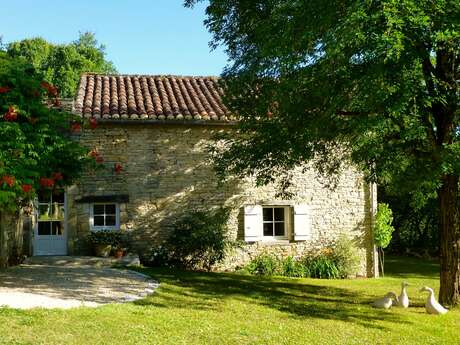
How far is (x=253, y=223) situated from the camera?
45.7ft

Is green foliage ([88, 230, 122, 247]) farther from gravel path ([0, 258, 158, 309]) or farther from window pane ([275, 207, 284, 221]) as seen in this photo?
window pane ([275, 207, 284, 221])

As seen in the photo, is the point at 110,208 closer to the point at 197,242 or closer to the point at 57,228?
the point at 57,228

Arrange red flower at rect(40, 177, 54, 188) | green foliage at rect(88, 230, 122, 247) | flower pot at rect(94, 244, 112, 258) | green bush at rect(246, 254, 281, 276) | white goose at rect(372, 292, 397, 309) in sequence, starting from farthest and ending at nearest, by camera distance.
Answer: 1. green bush at rect(246, 254, 281, 276)
2. green foliage at rect(88, 230, 122, 247)
3. flower pot at rect(94, 244, 112, 258)
4. white goose at rect(372, 292, 397, 309)
5. red flower at rect(40, 177, 54, 188)

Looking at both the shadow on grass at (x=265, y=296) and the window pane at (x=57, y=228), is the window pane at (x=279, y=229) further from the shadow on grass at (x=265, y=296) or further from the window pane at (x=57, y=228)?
the window pane at (x=57, y=228)

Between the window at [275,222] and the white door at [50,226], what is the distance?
533cm

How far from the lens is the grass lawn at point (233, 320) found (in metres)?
6.49

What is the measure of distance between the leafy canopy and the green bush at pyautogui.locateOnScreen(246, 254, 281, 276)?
4059 mm

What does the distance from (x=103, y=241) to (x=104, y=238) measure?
0.33 feet

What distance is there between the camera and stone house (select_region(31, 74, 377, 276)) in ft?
43.2

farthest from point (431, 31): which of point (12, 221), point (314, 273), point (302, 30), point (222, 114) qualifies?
point (12, 221)

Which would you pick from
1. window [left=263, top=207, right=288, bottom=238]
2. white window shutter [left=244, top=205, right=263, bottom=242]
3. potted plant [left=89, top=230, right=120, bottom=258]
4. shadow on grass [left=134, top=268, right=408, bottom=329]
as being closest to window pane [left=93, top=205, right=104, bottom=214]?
potted plant [left=89, top=230, right=120, bottom=258]

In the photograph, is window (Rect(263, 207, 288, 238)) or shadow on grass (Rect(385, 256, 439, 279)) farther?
shadow on grass (Rect(385, 256, 439, 279))

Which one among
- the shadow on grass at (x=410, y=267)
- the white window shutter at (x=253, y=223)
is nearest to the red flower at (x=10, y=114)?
the white window shutter at (x=253, y=223)

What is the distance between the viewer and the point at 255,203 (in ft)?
46.3
